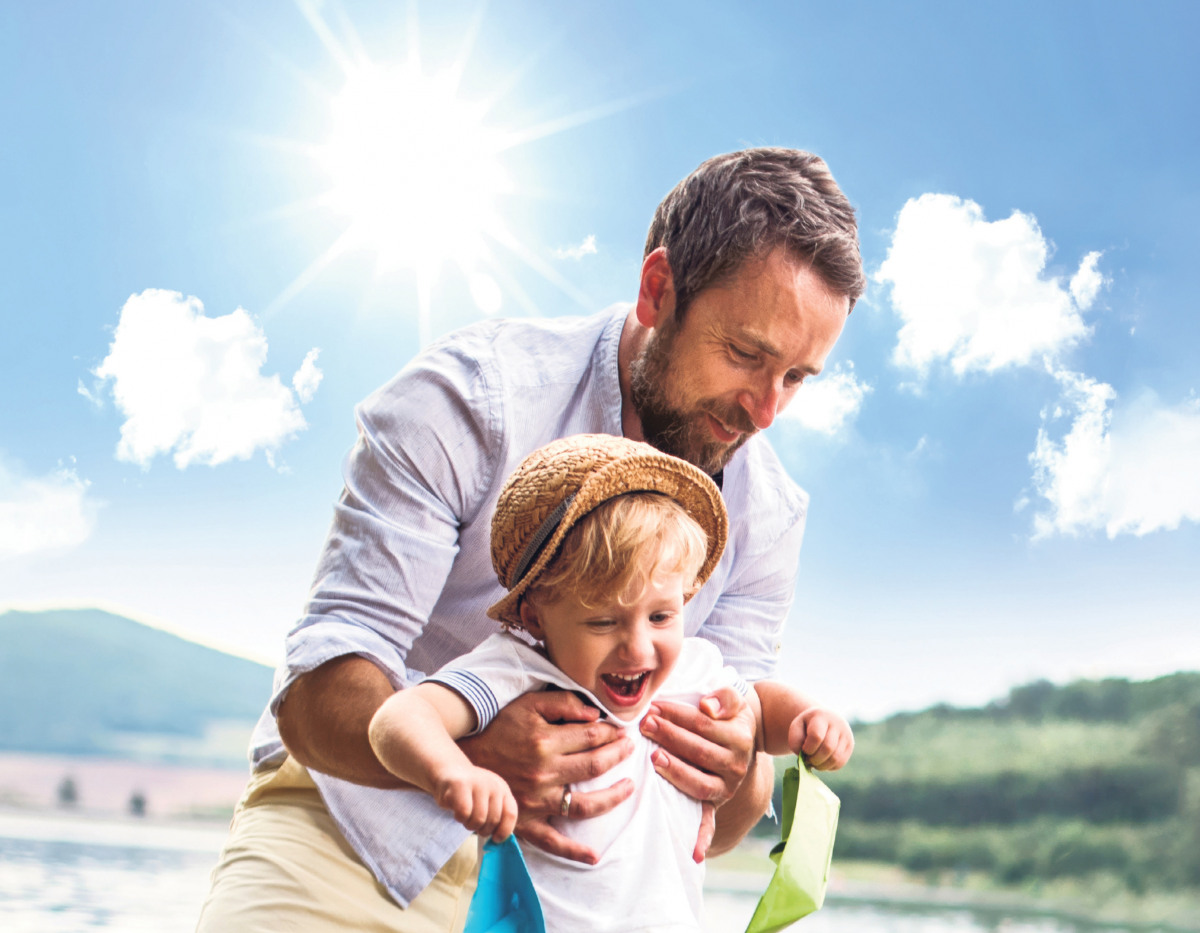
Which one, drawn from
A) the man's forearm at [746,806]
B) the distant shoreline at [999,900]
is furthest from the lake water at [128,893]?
the man's forearm at [746,806]

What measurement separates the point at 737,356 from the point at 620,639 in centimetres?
51

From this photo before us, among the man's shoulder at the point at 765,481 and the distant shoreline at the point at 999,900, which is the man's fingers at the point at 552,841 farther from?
the distant shoreline at the point at 999,900

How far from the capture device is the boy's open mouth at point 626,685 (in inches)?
41.8

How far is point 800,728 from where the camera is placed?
3.81 ft

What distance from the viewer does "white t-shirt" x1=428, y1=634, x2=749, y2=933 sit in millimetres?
991

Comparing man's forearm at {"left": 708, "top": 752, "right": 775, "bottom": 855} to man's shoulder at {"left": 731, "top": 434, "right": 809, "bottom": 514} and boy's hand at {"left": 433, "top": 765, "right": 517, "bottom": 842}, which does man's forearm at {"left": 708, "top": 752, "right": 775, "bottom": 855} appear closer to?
man's shoulder at {"left": 731, "top": 434, "right": 809, "bottom": 514}

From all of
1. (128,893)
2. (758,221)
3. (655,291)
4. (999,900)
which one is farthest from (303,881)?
(999,900)

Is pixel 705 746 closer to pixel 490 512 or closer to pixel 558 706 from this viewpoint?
pixel 558 706

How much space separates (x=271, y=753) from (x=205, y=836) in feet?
14.5

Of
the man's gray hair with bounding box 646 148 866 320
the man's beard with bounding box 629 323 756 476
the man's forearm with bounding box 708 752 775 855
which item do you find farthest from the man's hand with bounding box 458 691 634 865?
the man's gray hair with bounding box 646 148 866 320

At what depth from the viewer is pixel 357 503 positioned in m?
1.29

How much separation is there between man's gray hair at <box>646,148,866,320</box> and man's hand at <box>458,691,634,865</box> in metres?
0.63

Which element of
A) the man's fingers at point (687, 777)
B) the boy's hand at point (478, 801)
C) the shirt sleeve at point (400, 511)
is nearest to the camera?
the boy's hand at point (478, 801)

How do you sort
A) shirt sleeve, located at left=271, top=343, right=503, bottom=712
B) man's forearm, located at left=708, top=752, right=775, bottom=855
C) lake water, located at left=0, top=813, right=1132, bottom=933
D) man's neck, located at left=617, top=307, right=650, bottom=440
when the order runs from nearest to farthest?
shirt sleeve, located at left=271, top=343, right=503, bottom=712
man's forearm, located at left=708, top=752, right=775, bottom=855
man's neck, located at left=617, top=307, right=650, bottom=440
lake water, located at left=0, top=813, right=1132, bottom=933
